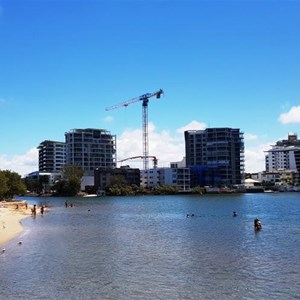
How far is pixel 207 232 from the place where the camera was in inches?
2297

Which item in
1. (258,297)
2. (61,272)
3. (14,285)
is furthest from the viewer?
(61,272)

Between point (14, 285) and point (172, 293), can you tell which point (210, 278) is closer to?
point (172, 293)

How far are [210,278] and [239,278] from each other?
189 centimetres

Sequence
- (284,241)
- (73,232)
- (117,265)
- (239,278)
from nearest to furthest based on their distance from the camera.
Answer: (239,278) → (117,265) → (284,241) → (73,232)

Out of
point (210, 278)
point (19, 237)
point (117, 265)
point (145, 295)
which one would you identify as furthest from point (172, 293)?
point (19, 237)

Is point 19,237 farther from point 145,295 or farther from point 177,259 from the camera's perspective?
point 145,295

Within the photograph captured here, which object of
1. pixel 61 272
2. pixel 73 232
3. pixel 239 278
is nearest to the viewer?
pixel 239 278

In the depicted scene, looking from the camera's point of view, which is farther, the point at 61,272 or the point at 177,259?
the point at 177,259

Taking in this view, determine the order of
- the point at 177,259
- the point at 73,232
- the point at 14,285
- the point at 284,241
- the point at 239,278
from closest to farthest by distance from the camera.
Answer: the point at 14,285, the point at 239,278, the point at 177,259, the point at 284,241, the point at 73,232

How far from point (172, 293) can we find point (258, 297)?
475 centimetres

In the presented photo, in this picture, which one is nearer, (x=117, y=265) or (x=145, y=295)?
(x=145, y=295)

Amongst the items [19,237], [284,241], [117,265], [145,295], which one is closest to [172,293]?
[145,295]

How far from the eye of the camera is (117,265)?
3422 centimetres

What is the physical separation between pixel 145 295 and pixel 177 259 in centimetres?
1198
